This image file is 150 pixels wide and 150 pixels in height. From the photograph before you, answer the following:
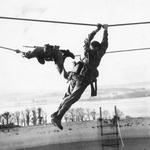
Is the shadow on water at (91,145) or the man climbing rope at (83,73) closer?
the man climbing rope at (83,73)

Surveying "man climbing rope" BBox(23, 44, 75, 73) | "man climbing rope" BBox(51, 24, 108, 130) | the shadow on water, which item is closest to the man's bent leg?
"man climbing rope" BBox(51, 24, 108, 130)

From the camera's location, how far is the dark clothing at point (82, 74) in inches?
295

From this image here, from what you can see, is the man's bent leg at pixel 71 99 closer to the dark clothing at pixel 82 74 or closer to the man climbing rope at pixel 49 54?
the dark clothing at pixel 82 74

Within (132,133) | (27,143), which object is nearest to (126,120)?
(132,133)

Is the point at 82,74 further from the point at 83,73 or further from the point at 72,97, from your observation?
the point at 72,97

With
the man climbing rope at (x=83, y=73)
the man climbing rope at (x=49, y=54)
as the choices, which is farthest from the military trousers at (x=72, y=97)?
the man climbing rope at (x=49, y=54)

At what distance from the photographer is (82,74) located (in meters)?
7.57

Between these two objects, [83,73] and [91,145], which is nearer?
[83,73]

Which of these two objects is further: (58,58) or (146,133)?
(146,133)

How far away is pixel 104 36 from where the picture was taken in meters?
7.62

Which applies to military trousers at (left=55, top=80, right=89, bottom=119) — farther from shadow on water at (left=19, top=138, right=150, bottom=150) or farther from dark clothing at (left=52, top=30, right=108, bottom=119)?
shadow on water at (left=19, top=138, right=150, bottom=150)

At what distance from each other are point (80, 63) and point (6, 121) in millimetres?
46766

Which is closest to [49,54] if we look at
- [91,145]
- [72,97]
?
[72,97]

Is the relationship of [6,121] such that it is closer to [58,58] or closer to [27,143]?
[27,143]
